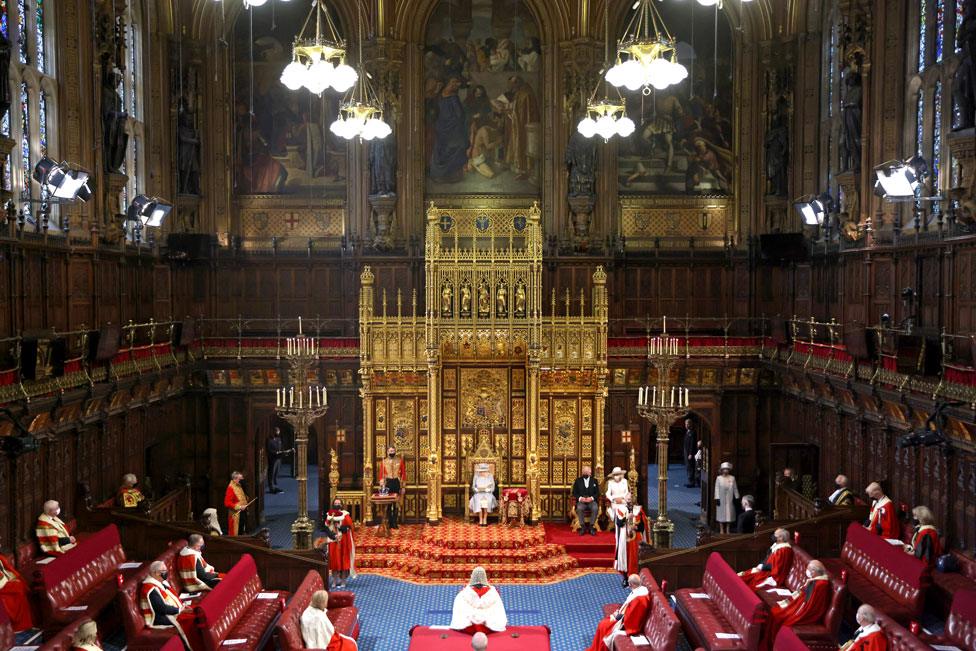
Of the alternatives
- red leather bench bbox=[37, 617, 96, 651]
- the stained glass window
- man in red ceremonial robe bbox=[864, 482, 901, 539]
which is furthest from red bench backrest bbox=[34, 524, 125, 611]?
the stained glass window

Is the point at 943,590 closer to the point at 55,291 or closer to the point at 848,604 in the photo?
the point at 848,604

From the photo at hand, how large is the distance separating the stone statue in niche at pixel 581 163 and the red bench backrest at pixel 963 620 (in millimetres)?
14643

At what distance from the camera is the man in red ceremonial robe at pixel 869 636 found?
10266 mm

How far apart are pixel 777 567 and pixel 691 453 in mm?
12942

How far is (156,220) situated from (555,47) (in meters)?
10.8

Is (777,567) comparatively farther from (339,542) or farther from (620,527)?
(339,542)

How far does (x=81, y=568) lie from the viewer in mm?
13531

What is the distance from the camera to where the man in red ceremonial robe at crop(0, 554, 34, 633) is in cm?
1176

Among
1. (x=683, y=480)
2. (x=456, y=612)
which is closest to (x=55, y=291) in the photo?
(x=456, y=612)

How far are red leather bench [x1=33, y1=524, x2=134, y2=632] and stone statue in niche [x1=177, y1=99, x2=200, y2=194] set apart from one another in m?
10.7

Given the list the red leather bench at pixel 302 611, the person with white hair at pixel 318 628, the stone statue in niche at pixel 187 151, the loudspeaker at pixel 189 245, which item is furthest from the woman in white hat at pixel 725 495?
the stone statue in niche at pixel 187 151

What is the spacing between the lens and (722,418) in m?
22.8

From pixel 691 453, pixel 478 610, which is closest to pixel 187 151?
pixel 478 610

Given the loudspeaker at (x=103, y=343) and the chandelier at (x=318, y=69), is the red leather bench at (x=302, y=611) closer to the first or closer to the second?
the loudspeaker at (x=103, y=343)
